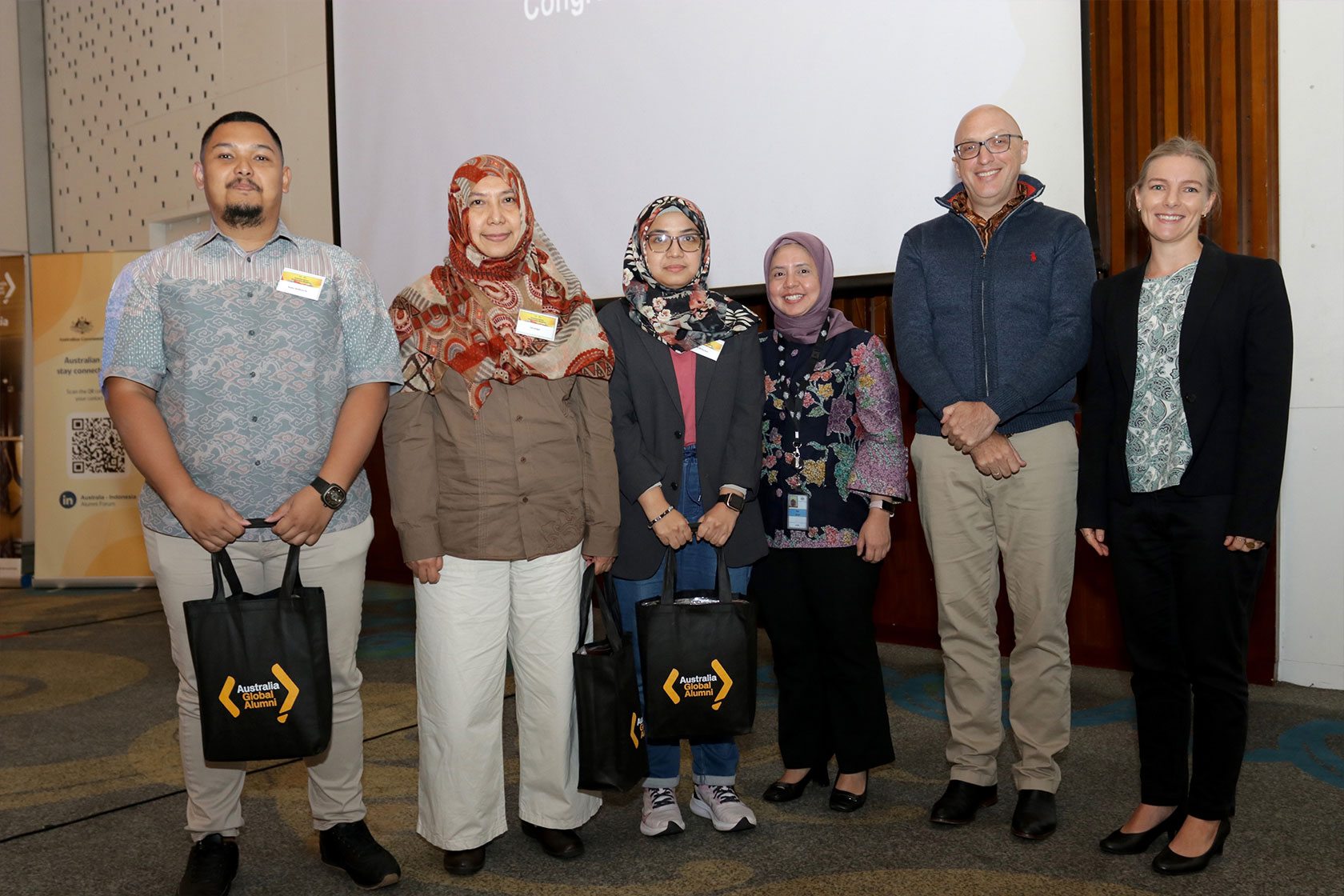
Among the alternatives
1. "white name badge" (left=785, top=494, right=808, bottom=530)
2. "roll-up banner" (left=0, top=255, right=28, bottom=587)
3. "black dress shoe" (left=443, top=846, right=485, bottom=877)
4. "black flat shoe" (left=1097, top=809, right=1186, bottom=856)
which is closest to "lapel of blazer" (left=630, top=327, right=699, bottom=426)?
"white name badge" (left=785, top=494, right=808, bottom=530)

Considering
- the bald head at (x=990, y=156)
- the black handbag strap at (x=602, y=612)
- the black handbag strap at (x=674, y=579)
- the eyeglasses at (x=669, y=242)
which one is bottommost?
the black handbag strap at (x=602, y=612)

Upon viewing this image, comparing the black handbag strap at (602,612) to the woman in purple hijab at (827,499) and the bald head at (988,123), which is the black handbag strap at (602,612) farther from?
the bald head at (988,123)

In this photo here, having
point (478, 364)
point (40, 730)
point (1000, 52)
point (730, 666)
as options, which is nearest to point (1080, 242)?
point (1000, 52)

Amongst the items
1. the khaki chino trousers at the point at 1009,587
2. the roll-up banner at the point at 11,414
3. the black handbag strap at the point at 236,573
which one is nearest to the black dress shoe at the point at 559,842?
the black handbag strap at the point at 236,573

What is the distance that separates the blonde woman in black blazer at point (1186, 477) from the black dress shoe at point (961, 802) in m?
0.29

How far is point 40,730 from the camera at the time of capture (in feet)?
11.0

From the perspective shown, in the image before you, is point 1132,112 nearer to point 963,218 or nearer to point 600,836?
point 963,218

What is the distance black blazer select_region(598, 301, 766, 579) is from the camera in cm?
233

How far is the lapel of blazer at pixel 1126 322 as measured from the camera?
2203 mm

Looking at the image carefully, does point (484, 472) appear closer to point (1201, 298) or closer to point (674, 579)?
point (674, 579)

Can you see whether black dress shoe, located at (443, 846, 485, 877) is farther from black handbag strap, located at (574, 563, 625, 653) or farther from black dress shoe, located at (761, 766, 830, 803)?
black dress shoe, located at (761, 766, 830, 803)

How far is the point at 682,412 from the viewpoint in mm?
2348

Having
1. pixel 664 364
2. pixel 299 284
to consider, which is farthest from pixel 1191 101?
pixel 299 284

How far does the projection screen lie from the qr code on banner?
7.79 feet
